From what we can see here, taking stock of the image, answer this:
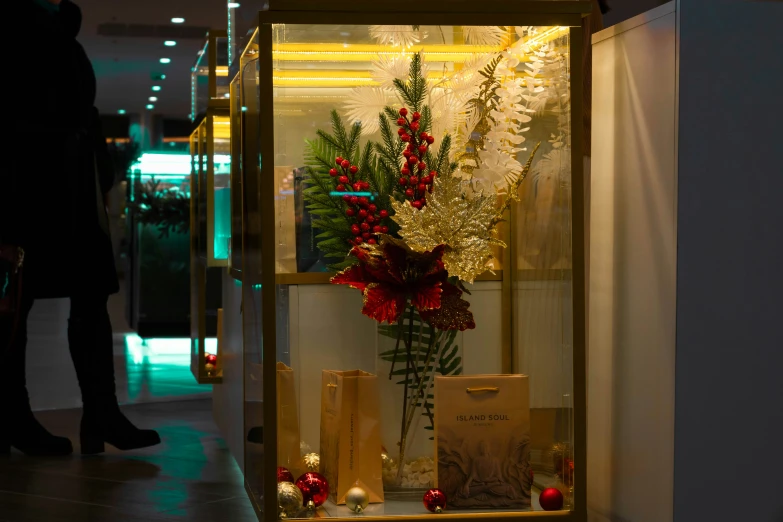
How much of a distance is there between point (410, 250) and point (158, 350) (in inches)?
243

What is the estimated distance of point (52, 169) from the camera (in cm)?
410

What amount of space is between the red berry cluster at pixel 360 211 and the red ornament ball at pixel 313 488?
587 millimetres

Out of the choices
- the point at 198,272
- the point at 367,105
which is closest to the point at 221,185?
the point at 198,272

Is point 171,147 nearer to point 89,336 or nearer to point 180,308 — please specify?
point 180,308

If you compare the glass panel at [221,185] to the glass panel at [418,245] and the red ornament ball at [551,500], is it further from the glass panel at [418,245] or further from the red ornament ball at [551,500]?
the red ornament ball at [551,500]

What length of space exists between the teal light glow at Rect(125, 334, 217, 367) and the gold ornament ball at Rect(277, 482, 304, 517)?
5.08 meters

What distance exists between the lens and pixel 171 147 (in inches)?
611

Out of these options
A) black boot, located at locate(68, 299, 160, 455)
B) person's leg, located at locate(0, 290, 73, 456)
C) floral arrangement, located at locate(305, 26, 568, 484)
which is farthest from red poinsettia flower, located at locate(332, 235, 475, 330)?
person's leg, located at locate(0, 290, 73, 456)

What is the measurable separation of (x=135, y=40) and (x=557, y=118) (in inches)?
337

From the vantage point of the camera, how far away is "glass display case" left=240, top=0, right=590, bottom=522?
92.8 inches

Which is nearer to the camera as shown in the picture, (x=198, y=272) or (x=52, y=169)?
(x=52, y=169)

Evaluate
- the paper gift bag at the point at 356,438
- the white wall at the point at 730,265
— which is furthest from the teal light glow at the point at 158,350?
the white wall at the point at 730,265

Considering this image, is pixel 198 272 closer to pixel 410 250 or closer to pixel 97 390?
pixel 97 390

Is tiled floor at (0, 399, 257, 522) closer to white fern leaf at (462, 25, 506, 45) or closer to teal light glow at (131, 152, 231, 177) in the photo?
white fern leaf at (462, 25, 506, 45)
